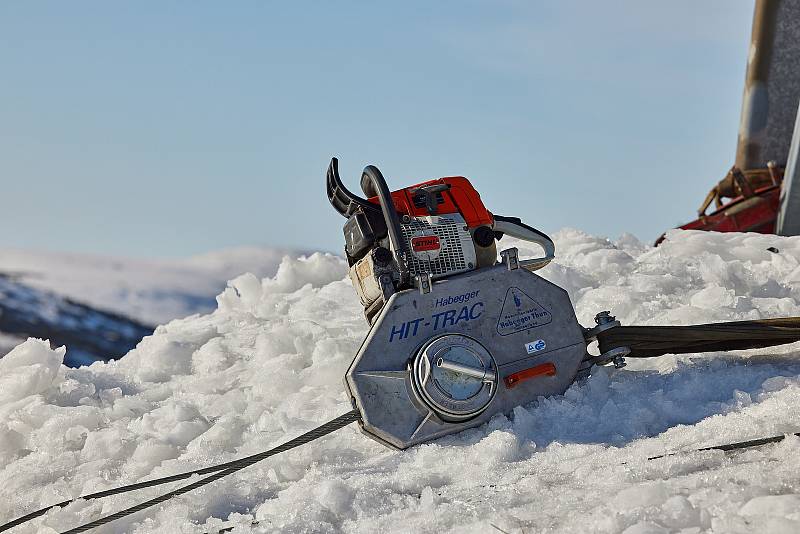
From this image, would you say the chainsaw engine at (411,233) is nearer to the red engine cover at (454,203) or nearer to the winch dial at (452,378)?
the red engine cover at (454,203)

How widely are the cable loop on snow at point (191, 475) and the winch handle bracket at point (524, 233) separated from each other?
1.14m

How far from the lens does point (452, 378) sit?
4.32 metres

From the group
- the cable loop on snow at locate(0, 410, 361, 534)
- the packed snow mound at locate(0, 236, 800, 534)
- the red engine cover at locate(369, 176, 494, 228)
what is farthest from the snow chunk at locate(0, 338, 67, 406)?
the red engine cover at locate(369, 176, 494, 228)

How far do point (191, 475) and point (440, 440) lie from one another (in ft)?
3.69

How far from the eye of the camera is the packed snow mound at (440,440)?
11.6ft

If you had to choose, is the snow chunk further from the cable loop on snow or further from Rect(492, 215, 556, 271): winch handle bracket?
Rect(492, 215, 556, 271): winch handle bracket

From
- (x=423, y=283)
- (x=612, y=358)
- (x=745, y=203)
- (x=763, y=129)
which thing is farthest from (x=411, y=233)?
Answer: (x=763, y=129)

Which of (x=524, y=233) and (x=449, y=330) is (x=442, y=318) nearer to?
(x=449, y=330)

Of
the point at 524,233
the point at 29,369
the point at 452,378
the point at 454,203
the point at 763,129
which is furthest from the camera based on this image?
the point at 763,129

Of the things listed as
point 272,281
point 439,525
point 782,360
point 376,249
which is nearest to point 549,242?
point 376,249

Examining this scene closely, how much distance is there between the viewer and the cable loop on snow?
4113 mm

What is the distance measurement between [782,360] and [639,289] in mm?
1325

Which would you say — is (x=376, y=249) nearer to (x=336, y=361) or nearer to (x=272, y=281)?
(x=336, y=361)

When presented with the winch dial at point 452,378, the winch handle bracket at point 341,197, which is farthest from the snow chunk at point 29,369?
the winch dial at point 452,378
